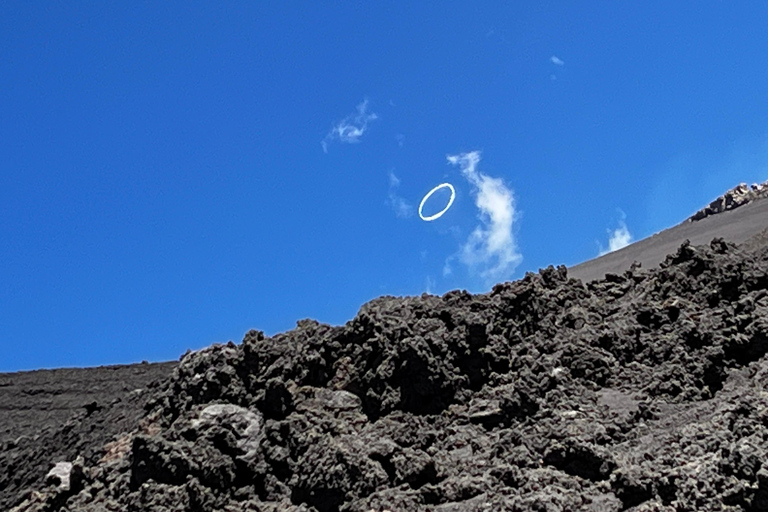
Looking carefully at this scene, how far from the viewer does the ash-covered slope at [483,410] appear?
17.2ft

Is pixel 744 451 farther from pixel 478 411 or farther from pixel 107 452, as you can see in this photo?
pixel 107 452

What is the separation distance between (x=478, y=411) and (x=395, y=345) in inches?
40.3

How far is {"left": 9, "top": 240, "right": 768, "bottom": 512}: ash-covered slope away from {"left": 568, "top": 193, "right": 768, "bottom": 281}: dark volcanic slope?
9.74 meters

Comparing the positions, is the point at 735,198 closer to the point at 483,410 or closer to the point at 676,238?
the point at 676,238

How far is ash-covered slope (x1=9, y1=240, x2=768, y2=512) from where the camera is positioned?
5.25 metres

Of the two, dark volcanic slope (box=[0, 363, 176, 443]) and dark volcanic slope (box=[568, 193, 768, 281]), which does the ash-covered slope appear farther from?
dark volcanic slope (box=[568, 193, 768, 281])

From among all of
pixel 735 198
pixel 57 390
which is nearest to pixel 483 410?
pixel 57 390

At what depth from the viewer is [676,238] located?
22.9 meters

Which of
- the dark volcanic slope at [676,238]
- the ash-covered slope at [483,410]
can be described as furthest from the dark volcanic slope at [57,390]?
the dark volcanic slope at [676,238]

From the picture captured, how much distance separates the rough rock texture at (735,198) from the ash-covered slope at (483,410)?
21587 millimetres

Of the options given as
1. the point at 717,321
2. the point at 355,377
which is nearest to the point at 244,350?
the point at 355,377

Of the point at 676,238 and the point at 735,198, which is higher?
the point at 735,198

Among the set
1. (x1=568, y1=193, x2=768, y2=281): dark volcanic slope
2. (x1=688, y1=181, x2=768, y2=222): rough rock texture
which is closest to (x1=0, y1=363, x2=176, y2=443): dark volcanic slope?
(x1=568, y1=193, x2=768, y2=281): dark volcanic slope

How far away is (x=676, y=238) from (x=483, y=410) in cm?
1828
